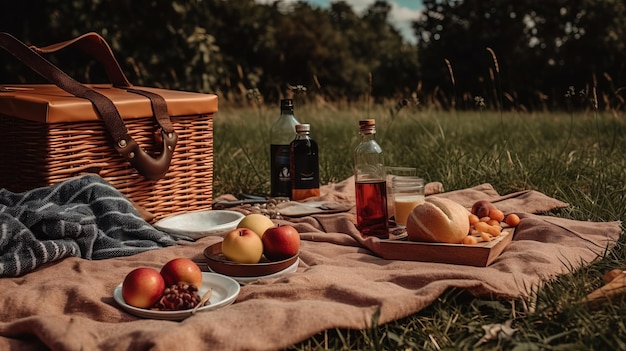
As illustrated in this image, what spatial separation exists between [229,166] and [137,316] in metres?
2.88

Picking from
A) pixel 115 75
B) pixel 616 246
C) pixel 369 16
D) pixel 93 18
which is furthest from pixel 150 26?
pixel 369 16

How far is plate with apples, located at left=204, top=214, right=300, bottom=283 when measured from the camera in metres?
2.52

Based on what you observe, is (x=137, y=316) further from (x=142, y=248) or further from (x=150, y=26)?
(x=150, y=26)

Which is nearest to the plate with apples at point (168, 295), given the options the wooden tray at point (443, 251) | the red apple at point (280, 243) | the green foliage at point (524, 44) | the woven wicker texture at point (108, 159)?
the red apple at point (280, 243)

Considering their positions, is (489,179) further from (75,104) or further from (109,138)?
(75,104)

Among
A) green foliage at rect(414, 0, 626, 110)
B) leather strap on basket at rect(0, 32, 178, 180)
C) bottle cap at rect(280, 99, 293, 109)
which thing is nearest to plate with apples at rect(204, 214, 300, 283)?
leather strap on basket at rect(0, 32, 178, 180)

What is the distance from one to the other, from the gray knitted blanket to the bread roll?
1.14 meters

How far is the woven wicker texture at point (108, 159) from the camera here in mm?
3090

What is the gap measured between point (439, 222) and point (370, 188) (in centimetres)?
43

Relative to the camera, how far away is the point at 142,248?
2.95 metres

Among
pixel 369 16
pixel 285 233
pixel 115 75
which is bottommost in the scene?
pixel 285 233

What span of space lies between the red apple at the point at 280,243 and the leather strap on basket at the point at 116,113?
101 centimetres

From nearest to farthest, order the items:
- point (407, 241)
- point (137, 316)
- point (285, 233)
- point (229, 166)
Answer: point (137, 316) < point (285, 233) < point (407, 241) < point (229, 166)

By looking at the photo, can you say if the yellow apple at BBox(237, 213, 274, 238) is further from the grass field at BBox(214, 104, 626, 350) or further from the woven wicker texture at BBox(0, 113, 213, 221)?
the woven wicker texture at BBox(0, 113, 213, 221)
